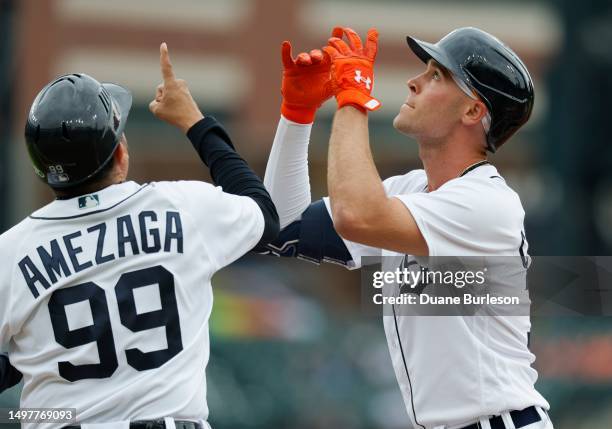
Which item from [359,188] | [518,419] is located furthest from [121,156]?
[518,419]

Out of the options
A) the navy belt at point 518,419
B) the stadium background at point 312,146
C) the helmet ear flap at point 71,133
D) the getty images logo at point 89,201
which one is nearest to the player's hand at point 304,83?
the helmet ear flap at point 71,133

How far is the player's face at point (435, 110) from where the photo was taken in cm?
455

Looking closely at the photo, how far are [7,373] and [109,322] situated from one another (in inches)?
20.4

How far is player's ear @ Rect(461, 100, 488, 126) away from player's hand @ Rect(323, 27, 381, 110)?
394 millimetres

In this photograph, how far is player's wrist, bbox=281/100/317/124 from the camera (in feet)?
16.2

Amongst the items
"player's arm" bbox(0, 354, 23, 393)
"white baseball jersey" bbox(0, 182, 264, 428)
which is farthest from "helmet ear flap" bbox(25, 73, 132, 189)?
"player's arm" bbox(0, 354, 23, 393)

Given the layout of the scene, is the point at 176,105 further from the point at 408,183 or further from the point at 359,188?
the point at 408,183

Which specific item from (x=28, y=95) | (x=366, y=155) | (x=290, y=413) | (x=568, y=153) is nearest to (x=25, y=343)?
(x=366, y=155)

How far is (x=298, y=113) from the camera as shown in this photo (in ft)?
16.2

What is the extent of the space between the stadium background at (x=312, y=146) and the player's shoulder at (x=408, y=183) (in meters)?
4.29

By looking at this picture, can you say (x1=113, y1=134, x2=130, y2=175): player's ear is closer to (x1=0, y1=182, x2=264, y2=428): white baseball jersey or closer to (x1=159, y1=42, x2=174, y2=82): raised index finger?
(x1=0, y1=182, x2=264, y2=428): white baseball jersey

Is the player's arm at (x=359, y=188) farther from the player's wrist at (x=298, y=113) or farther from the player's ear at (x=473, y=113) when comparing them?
the player's wrist at (x=298, y=113)

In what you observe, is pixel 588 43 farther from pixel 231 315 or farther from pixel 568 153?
pixel 231 315

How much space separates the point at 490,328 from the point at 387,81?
26148 millimetres
